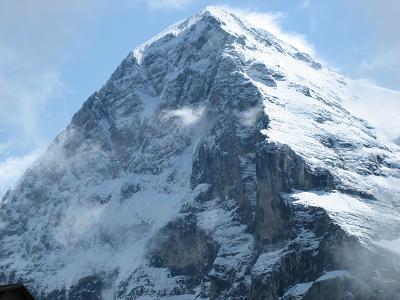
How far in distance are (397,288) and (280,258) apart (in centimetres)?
2997

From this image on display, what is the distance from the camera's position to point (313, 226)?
650 ft

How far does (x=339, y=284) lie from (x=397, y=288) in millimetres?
11316

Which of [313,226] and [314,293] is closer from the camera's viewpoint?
[314,293]

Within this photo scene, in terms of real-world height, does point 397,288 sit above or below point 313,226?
below

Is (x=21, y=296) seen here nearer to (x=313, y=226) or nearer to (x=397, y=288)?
(x=397, y=288)

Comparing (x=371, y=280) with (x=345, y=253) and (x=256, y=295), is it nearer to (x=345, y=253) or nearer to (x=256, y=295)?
(x=345, y=253)

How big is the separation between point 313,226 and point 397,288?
26919 mm

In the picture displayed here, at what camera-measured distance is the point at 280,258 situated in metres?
199

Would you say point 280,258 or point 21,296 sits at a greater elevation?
point 280,258

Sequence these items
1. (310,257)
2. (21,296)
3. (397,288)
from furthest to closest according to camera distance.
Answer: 1. (310,257)
2. (397,288)
3. (21,296)

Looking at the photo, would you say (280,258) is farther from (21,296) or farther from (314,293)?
(21,296)

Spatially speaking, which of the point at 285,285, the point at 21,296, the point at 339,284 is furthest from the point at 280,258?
the point at 21,296

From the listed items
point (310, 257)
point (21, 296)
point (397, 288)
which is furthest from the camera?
point (310, 257)

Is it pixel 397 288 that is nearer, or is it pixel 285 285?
pixel 397 288
